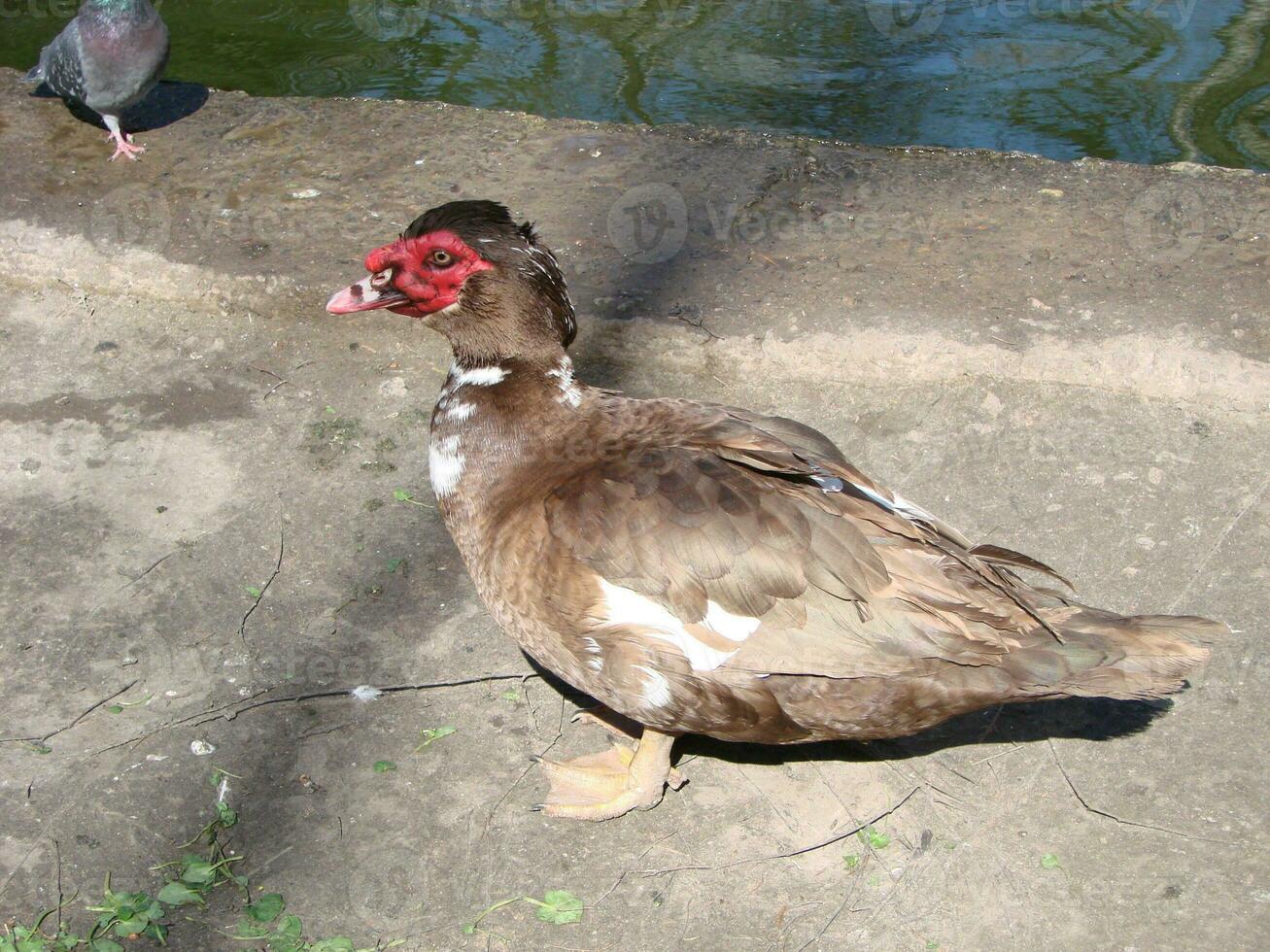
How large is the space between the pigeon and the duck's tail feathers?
14.6 ft

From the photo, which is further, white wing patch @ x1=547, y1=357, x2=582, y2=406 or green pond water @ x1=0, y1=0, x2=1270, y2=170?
green pond water @ x1=0, y1=0, x2=1270, y2=170

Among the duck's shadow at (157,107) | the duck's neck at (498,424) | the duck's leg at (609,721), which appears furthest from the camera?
the duck's shadow at (157,107)

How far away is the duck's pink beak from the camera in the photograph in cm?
329

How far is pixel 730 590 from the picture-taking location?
2.79 metres

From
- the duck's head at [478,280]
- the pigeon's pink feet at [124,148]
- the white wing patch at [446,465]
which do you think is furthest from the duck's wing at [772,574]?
the pigeon's pink feet at [124,148]

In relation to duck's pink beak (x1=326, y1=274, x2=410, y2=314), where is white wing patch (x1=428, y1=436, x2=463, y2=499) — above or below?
below

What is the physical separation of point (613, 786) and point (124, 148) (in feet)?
12.6

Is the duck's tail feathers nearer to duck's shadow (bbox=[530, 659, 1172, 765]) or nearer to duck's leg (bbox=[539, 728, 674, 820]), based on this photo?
duck's shadow (bbox=[530, 659, 1172, 765])

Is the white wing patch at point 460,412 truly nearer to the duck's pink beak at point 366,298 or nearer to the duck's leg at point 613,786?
the duck's pink beak at point 366,298

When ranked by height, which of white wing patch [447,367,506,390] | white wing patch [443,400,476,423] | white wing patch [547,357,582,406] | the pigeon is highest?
white wing patch [547,357,582,406]

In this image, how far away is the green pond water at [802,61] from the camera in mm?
7223

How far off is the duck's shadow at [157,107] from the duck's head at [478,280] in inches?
125

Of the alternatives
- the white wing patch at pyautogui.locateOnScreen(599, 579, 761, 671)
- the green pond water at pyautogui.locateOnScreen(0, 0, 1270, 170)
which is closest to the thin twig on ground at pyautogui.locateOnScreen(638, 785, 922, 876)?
the white wing patch at pyautogui.locateOnScreen(599, 579, 761, 671)

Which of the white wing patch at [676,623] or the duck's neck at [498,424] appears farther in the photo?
Answer: the duck's neck at [498,424]
